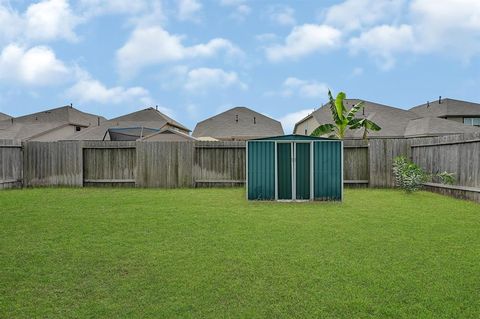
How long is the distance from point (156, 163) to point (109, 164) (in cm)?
183

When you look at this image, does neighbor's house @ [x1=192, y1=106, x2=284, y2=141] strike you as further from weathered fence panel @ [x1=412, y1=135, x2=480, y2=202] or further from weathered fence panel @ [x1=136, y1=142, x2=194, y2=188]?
weathered fence panel @ [x1=412, y1=135, x2=480, y2=202]

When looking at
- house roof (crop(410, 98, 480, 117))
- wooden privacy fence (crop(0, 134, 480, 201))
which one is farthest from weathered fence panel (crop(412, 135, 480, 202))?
house roof (crop(410, 98, 480, 117))

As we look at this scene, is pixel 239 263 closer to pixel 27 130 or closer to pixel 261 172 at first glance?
pixel 261 172

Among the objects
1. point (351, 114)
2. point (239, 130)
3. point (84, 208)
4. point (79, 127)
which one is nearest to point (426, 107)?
point (239, 130)

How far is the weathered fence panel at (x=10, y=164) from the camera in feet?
46.8

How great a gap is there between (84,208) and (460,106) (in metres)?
36.5

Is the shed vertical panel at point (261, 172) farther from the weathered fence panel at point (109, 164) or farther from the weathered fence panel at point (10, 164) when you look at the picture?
the weathered fence panel at point (10, 164)

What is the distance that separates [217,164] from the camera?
15.0m

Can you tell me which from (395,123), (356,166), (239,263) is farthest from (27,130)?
(239,263)

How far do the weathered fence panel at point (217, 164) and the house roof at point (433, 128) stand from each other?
51.7 ft

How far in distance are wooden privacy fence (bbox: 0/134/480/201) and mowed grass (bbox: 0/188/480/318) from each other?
5.89 metres

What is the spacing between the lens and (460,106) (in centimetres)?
3656

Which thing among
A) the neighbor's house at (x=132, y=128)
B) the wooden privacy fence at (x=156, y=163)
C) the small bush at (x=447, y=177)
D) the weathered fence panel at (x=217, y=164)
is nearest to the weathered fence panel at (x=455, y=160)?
the small bush at (x=447, y=177)

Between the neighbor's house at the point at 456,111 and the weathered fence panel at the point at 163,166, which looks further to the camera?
the neighbor's house at the point at 456,111
